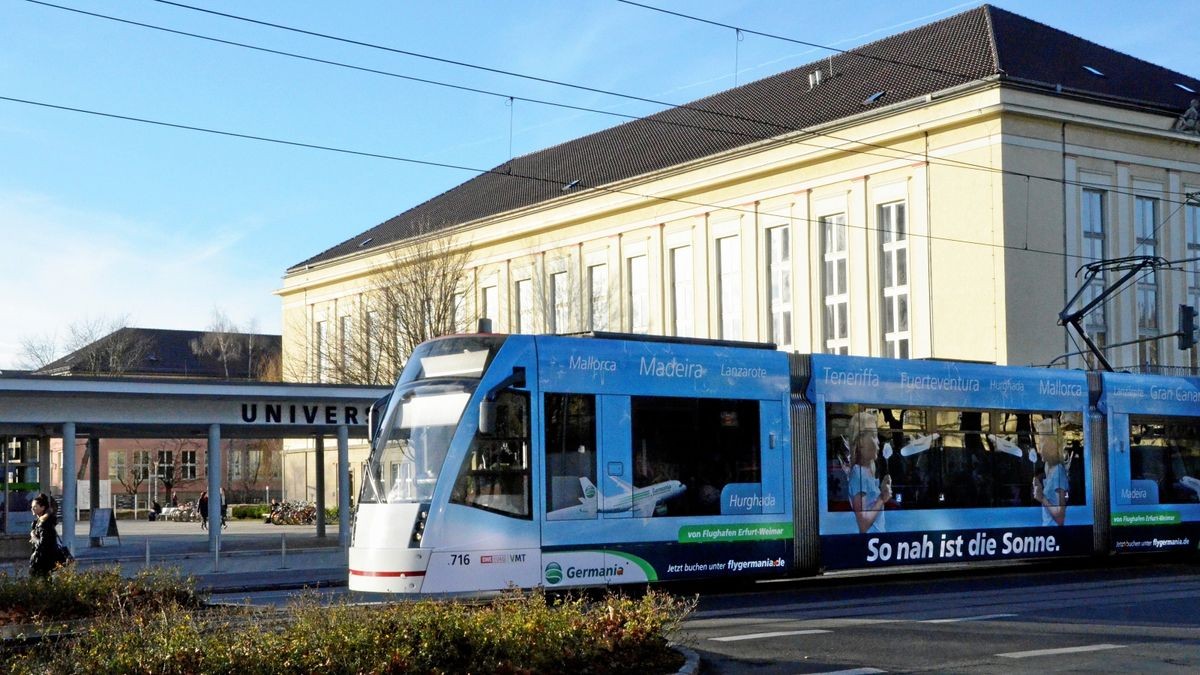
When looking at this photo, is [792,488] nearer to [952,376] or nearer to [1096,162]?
[952,376]

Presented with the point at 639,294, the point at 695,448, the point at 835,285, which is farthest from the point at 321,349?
the point at 695,448

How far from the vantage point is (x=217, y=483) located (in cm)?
3325

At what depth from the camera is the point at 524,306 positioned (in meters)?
64.6

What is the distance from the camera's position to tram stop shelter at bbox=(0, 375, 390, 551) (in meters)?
30.0

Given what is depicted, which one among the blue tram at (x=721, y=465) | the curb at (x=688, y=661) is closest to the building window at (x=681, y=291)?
the blue tram at (x=721, y=465)

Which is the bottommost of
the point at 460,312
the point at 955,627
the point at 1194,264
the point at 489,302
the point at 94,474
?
the point at 955,627

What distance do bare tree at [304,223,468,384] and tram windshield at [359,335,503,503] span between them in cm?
3588

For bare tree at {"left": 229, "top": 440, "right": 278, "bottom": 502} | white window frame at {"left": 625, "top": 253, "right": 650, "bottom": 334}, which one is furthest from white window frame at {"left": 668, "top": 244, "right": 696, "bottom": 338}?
bare tree at {"left": 229, "top": 440, "right": 278, "bottom": 502}

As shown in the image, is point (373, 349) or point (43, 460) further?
point (373, 349)

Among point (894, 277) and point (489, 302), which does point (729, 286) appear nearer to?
point (894, 277)

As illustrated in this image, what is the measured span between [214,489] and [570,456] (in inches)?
715

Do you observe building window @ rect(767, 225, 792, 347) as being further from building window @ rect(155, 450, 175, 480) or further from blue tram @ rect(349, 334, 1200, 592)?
building window @ rect(155, 450, 175, 480)

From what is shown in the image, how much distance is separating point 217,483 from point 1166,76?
43.0 meters

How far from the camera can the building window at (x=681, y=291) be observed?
5931 cm
